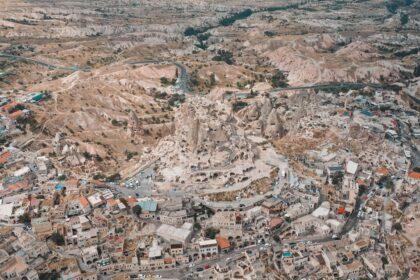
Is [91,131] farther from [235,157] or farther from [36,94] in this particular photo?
[235,157]

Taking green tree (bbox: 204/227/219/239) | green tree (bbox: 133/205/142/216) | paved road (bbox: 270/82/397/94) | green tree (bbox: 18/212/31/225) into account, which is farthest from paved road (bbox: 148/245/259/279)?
paved road (bbox: 270/82/397/94)

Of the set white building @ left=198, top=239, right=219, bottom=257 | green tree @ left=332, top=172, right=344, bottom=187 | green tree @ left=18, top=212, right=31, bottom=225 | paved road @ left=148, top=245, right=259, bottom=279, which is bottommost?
paved road @ left=148, top=245, right=259, bottom=279

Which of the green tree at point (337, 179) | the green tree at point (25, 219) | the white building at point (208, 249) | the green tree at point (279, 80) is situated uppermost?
the green tree at point (279, 80)

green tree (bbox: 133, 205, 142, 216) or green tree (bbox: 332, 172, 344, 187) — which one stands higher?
green tree (bbox: 332, 172, 344, 187)

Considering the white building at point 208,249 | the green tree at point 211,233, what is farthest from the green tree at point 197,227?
the white building at point 208,249

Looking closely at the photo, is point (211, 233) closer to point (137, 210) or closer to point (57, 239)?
point (137, 210)

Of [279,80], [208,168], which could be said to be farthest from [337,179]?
[279,80]

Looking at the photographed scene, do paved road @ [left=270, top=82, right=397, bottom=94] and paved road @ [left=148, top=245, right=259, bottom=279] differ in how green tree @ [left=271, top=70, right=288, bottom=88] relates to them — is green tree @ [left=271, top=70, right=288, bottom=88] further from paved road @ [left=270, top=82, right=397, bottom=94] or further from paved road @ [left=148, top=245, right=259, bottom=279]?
paved road @ [left=148, top=245, right=259, bottom=279]

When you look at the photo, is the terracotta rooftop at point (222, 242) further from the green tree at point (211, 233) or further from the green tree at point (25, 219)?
the green tree at point (25, 219)

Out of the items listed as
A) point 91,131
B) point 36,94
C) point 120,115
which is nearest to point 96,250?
point 91,131

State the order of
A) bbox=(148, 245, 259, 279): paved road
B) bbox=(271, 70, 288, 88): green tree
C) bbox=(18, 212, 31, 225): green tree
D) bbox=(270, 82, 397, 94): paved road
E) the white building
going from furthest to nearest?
bbox=(271, 70, 288, 88): green tree, bbox=(270, 82, 397, 94): paved road, bbox=(18, 212, 31, 225): green tree, the white building, bbox=(148, 245, 259, 279): paved road

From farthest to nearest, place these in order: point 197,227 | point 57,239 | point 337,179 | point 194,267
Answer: point 337,179
point 197,227
point 57,239
point 194,267
